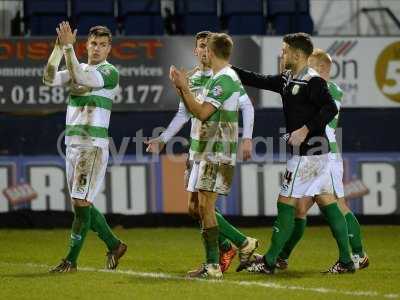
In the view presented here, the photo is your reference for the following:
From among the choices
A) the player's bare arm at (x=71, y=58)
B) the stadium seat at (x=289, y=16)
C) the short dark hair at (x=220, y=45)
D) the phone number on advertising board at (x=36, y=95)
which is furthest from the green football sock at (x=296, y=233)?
the stadium seat at (x=289, y=16)

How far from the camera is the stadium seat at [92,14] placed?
644 inches

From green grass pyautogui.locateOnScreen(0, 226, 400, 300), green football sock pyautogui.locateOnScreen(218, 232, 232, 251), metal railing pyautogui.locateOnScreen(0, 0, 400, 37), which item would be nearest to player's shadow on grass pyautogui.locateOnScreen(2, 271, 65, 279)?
green grass pyautogui.locateOnScreen(0, 226, 400, 300)

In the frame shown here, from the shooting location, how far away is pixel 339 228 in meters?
9.15

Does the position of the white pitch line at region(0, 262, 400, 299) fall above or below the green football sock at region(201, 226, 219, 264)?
below

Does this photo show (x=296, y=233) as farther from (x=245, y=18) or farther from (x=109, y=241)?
(x=245, y=18)

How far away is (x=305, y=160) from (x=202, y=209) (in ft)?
3.30

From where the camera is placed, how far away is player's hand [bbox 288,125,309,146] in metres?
8.65

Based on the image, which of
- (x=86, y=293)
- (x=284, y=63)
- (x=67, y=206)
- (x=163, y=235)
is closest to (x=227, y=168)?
(x=284, y=63)

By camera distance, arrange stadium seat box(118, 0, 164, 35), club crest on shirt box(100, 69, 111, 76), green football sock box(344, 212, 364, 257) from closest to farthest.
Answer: club crest on shirt box(100, 69, 111, 76)
green football sock box(344, 212, 364, 257)
stadium seat box(118, 0, 164, 35)

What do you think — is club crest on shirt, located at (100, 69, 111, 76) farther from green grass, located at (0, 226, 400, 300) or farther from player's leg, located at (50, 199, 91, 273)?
green grass, located at (0, 226, 400, 300)

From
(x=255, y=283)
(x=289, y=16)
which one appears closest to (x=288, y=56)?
(x=255, y=283)

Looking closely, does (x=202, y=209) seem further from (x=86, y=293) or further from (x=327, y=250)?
(x=327, y=250)

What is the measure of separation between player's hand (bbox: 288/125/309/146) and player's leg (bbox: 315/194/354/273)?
0.77 meters

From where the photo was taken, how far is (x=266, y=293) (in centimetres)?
786
